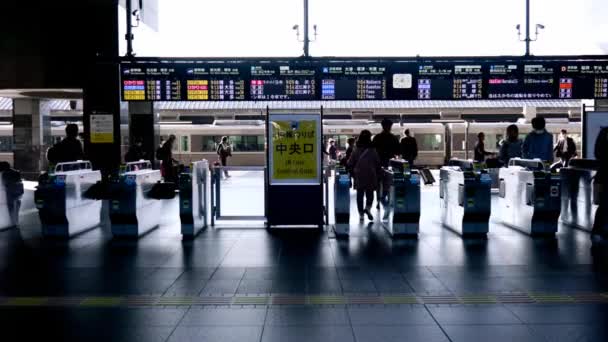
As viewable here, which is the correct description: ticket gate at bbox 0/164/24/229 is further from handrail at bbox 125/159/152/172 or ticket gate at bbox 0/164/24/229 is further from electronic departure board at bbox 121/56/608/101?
electronic departure board at bbox 121/56/608/101

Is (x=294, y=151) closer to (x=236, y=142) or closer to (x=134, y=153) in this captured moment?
(x=134, y=153)

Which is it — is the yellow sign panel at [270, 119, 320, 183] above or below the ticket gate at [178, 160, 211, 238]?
above

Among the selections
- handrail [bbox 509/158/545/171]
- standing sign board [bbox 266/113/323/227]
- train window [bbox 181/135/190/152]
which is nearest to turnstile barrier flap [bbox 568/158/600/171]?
handrail [bbox 509/158/545/171]

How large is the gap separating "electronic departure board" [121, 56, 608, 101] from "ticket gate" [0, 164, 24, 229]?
240cm

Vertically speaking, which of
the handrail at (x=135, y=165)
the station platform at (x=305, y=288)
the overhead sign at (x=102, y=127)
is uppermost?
the overhead sign at (x=102, y=127)

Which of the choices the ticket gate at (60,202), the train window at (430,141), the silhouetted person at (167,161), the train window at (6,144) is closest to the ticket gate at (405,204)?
the ticket gate at (60,202)

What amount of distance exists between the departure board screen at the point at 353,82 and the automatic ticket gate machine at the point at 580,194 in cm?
353

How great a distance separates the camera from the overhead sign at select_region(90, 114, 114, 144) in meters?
13.6

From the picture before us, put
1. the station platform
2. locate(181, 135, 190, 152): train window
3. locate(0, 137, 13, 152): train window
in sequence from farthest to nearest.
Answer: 1. locate(181, 135, 190, 152): train window
2. locate(0, 137, 13, 152): train window
3. the station platform

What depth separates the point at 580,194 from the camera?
10781 mm

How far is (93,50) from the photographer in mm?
14070

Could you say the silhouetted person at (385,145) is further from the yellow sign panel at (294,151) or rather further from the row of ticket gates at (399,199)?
the yellow sign panel at (294,151)

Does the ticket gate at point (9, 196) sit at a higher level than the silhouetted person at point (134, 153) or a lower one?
lower

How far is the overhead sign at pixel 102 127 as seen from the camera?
44.7 ft
